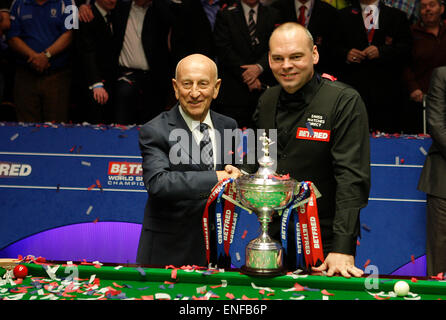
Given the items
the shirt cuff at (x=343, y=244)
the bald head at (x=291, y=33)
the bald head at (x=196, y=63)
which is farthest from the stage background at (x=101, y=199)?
the bald head at (x=291, y=33)

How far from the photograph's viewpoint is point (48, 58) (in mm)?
5578

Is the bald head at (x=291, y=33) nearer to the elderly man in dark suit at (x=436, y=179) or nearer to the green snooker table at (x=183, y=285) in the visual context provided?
the green snooker table at (x=183, y=285)

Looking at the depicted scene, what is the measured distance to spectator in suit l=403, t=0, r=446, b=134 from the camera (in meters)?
5.34

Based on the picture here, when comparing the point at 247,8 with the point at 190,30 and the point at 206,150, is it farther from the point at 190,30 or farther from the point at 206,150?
the point at 206,150

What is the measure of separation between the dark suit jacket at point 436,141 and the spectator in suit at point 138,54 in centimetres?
265

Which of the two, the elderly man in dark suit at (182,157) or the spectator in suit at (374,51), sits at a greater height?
the spectator in suit at (374,51)

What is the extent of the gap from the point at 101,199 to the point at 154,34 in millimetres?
1916

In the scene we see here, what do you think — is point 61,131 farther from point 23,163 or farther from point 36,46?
point 36,46

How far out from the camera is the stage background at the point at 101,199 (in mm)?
4121

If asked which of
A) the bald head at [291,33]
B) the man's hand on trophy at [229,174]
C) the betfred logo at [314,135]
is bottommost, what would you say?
the man's hand on trophy at [229,174]

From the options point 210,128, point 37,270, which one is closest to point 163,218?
point 210,128

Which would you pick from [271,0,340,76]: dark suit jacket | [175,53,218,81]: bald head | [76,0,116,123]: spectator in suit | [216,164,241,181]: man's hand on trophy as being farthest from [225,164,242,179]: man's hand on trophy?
[76,0,116,123]: spectator in suit

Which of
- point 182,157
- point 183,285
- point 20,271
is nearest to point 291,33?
point 182,157

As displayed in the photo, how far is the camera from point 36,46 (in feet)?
18.6
